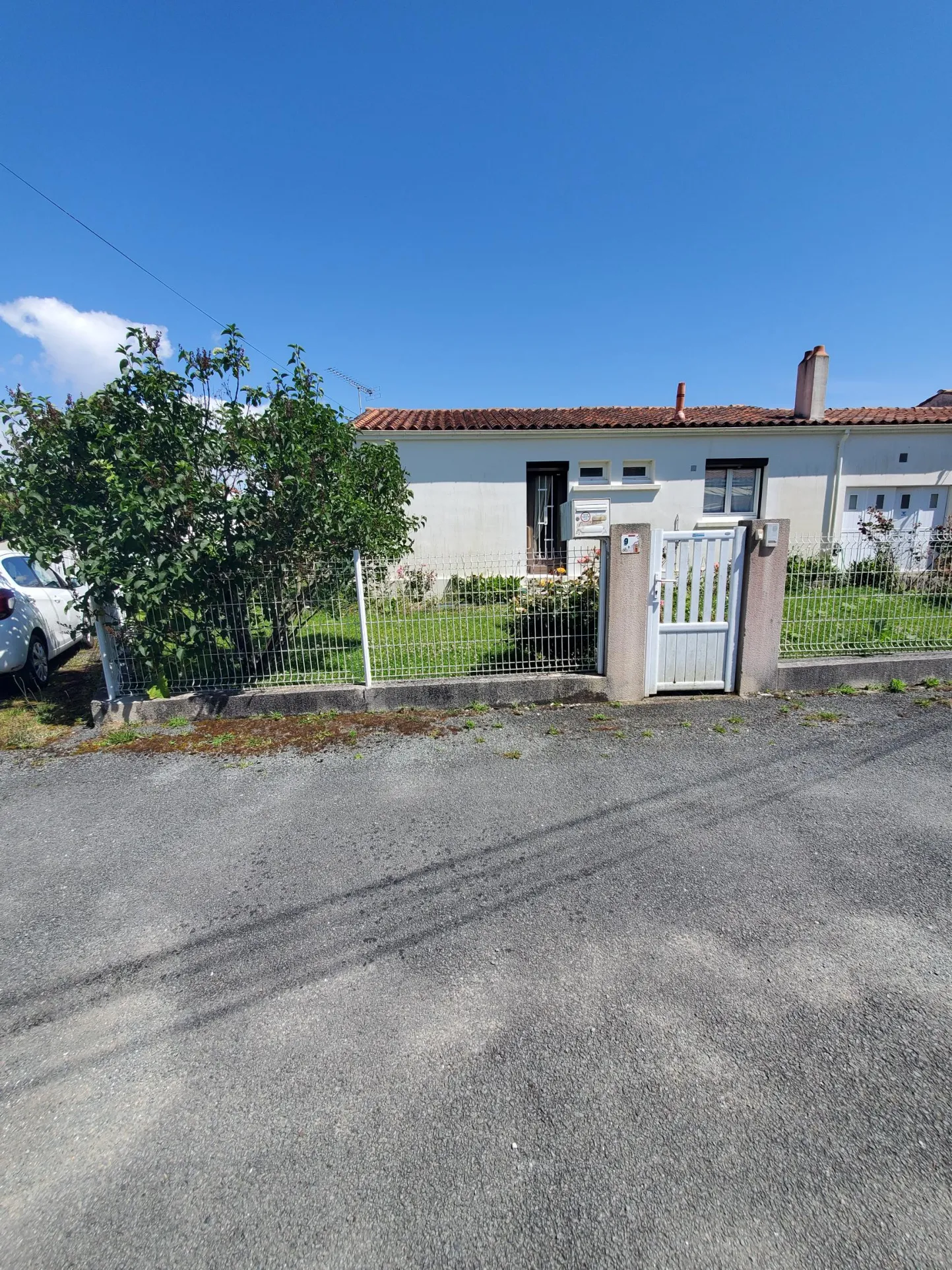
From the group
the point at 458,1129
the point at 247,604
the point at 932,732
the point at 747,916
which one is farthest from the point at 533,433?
the point at 458,1129

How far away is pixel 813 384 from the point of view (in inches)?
467

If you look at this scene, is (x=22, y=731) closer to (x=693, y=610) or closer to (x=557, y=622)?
(x=557, y=622)

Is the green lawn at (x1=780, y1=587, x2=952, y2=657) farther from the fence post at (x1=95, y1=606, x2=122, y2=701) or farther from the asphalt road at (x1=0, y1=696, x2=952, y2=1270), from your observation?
the fence post at (x1=95, y1=606, x2=122, y2=701)

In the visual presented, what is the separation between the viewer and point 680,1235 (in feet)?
4.72

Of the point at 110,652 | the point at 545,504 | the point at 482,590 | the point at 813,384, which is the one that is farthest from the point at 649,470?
the point at 110,652

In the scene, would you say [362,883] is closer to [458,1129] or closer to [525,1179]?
[458,1129]

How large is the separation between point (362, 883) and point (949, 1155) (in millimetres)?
2420

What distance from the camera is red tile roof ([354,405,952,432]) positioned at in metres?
10.9

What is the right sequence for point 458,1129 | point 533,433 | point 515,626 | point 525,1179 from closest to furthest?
point 525,1179
point 458,1129
point 515,626
point 533,433

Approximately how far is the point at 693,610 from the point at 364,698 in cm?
347

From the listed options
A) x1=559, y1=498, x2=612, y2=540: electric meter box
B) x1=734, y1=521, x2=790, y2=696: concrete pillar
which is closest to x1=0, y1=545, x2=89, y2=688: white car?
x1=734, y1=521, x2=790, y2=696: concrete pillar

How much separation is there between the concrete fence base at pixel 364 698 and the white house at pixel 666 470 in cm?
562

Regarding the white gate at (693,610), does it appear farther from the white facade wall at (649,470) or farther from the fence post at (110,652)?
the white facade wall at (649,470)

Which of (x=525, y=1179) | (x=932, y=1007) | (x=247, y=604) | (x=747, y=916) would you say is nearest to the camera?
(x=525, y=1179)
